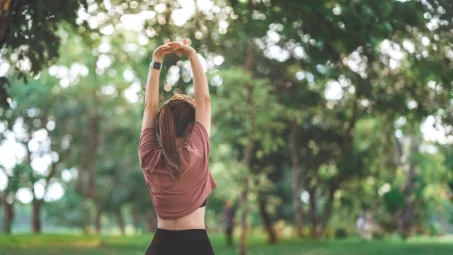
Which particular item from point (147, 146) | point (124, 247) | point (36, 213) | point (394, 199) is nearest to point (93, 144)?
point (36, 213)

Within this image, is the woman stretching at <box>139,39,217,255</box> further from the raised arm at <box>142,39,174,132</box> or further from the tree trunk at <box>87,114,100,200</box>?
the tree trunk at <box>87,114,100,200</box>

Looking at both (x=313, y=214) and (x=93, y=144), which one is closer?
(x=313, y=214)

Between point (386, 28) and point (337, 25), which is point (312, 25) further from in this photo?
point (386, 28)

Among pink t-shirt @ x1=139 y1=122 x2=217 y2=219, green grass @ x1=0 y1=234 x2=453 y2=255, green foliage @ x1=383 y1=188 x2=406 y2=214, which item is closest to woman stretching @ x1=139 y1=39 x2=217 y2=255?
pink t-shirt @ x1=139 y1=122 x2=217 y2=219

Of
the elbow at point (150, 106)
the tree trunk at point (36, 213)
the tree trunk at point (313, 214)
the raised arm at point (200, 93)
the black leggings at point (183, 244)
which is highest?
the raised arm at point (200, 93)

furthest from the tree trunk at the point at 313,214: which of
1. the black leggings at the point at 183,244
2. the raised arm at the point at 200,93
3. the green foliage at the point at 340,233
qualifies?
the black leggings at the point at 183,244

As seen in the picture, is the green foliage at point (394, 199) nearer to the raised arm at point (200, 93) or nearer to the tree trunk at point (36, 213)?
the tree trunk at point (36, 213)

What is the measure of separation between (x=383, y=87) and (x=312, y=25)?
7.35 m

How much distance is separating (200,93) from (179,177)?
16.7 inches

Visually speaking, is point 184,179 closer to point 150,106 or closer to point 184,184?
point 184,184

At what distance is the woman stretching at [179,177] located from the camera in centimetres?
284

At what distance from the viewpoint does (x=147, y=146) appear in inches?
117

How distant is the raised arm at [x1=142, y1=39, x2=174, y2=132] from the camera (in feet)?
10.2

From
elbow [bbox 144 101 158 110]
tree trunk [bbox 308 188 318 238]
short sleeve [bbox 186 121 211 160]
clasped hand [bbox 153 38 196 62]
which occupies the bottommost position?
tree trunk [bbox 308 188 318 238]
